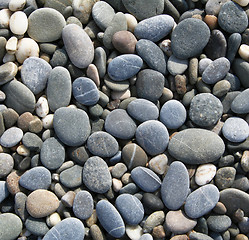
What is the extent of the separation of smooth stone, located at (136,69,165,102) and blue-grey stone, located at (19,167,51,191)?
20.9 inches

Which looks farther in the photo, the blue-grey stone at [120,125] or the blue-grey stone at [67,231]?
the blue-grey stone at [120,125]

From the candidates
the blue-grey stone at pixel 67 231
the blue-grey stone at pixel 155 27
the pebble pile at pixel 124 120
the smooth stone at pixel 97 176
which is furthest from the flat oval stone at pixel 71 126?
the blue-grey stone at pixel 155 27

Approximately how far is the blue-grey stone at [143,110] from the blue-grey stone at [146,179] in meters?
0.22

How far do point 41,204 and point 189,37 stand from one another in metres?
0.94

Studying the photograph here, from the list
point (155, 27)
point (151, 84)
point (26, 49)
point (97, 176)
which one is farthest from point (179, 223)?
point (26, 49)

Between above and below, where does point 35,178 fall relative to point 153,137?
below

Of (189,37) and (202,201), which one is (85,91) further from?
(202,201)

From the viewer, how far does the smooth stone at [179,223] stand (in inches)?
49.4

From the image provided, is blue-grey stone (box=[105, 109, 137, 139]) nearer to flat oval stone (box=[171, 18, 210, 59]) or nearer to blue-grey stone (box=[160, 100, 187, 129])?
blue-grey stone (box=[160, 100, 187, 129])

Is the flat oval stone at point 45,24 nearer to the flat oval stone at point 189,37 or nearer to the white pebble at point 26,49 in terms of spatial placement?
the white pebble at point 26,49

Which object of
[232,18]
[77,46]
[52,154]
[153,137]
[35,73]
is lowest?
[52,154]

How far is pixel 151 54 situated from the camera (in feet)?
4.58

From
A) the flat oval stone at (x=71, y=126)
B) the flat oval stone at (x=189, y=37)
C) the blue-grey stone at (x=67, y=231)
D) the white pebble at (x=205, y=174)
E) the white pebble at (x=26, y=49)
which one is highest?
the flat oval stone at (x=189, y=37)

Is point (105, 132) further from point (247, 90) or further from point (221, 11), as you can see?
point (221, 11)
